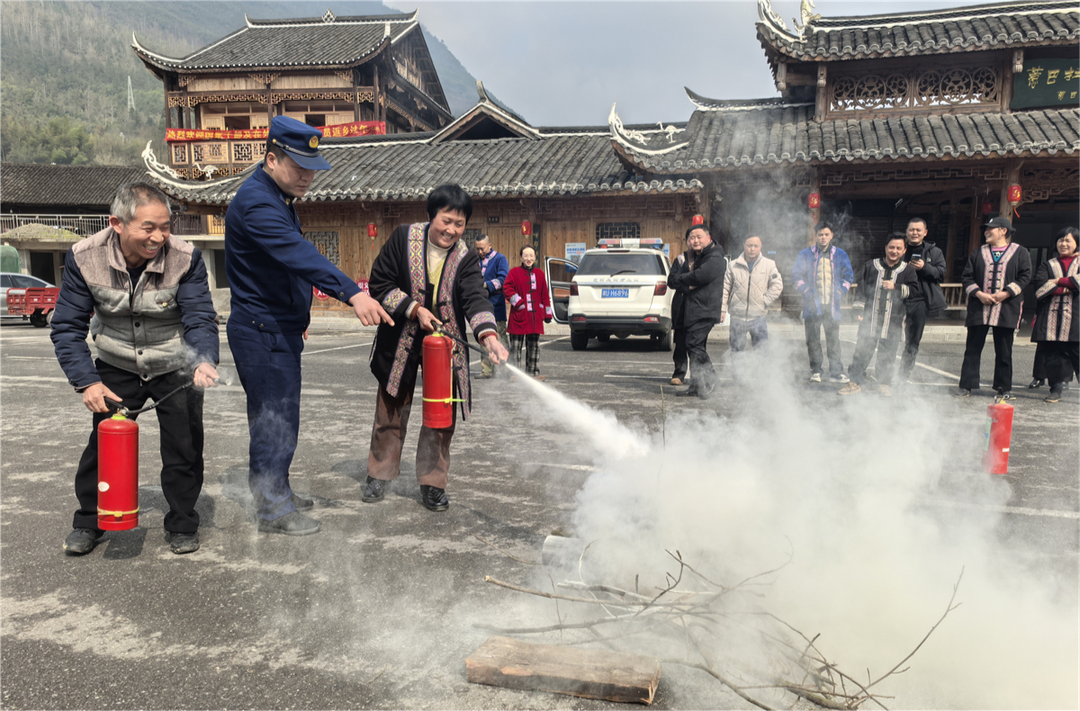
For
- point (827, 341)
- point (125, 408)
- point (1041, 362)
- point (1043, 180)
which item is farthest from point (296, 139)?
point (1043, 180)

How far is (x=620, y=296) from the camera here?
40.9 ft

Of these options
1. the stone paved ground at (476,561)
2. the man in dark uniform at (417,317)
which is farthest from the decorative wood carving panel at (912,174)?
the man in dark uniform at (417,317)

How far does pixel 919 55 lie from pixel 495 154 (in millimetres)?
10886

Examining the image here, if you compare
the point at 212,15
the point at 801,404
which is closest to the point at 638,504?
the point at 801,404

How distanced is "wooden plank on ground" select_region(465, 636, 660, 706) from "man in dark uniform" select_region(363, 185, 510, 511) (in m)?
1.74

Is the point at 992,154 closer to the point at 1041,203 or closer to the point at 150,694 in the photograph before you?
the point at 1041,203

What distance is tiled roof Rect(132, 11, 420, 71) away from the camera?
29.4m

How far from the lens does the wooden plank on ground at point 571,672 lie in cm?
217

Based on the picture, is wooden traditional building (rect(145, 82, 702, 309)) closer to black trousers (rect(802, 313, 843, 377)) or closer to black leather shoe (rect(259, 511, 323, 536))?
black trousers (rect(802, 313, 843, 377))

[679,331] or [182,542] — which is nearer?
[182,542]

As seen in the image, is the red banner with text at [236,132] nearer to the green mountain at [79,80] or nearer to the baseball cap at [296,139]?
the baseball cap at [296,139]

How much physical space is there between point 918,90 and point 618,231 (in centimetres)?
780

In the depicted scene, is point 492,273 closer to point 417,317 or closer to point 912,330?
point 417,317

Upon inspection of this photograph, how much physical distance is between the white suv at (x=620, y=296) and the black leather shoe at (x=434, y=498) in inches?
348
